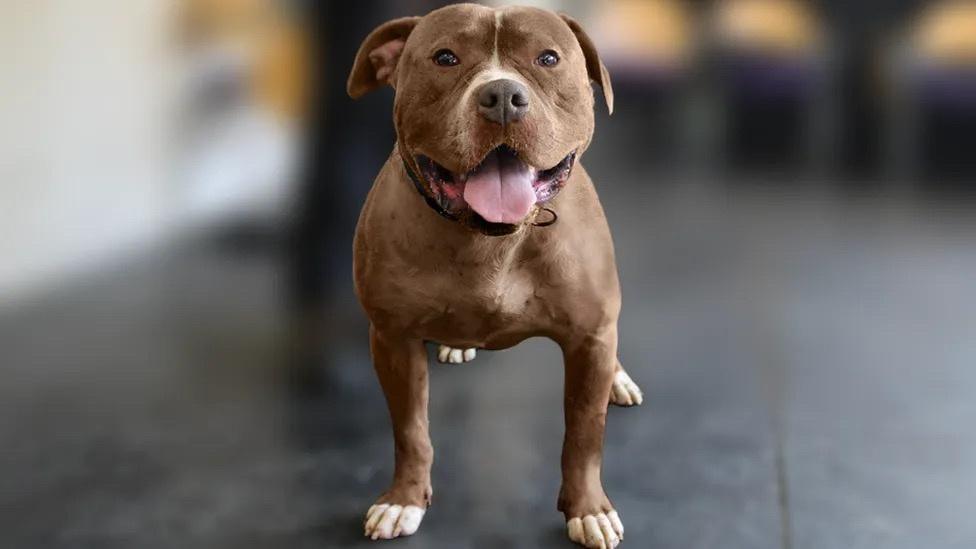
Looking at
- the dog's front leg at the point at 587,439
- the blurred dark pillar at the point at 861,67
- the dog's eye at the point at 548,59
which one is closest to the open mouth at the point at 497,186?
the dog's eye at the point at 548,59

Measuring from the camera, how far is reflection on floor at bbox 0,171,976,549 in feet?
5.38

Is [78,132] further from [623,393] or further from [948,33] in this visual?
[948,33]

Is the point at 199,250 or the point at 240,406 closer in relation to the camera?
the point at 240,406

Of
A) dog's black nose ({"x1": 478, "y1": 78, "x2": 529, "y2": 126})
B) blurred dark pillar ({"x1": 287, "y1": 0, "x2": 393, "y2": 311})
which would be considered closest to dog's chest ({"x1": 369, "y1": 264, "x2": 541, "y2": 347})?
dog's black nose ({"x1": 478, "y1": 78, "x2": 529, "y2": 126})

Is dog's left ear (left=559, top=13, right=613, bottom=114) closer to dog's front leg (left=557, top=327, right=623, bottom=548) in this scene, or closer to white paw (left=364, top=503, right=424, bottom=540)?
dog's front leg (left=557, top=327, right=623, bottom=548)

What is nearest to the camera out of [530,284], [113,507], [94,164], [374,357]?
[530,284]

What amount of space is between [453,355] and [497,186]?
977mm

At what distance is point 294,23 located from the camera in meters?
2.16

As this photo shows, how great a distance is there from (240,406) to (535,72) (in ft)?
3.70

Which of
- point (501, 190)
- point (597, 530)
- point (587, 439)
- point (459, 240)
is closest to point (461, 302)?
point (459, 240)

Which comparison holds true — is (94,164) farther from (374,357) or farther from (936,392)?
(936,392)

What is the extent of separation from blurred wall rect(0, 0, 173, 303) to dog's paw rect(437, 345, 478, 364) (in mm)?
772

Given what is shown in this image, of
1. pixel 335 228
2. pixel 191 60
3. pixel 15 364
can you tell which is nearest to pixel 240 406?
pixel 335 228

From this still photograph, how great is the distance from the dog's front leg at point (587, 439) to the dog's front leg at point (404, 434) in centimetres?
23
